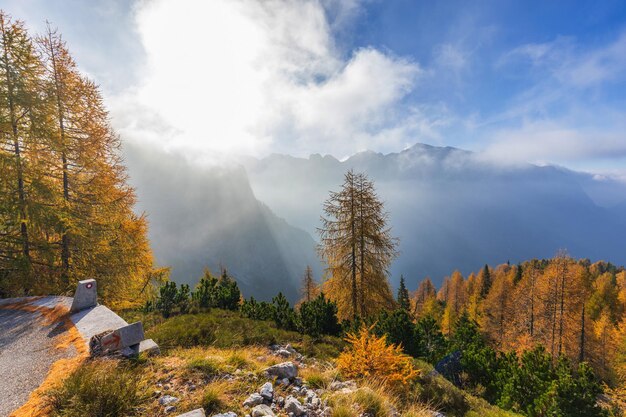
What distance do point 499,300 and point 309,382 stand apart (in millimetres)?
49327

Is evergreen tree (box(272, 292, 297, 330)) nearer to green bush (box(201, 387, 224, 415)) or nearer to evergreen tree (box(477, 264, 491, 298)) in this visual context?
green bush (box(201, 387, 224, 415))

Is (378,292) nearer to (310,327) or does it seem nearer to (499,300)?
(310,327)

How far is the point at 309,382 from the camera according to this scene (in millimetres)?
5668

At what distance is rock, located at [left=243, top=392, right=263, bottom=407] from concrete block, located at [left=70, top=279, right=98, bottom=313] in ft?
20.3

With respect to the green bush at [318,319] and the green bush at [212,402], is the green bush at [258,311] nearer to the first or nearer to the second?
the green bush at [318,319]

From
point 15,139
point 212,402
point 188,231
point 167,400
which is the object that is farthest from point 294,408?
point 188,231

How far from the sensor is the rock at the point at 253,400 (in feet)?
14.6

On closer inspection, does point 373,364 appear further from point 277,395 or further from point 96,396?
point 96,396

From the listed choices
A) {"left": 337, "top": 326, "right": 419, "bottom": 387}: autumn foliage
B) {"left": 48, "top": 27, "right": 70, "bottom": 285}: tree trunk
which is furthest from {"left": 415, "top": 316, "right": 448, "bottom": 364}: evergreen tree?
{"left": 48, "top": 27, "right": 70, "bottom": 285}: tree trunk

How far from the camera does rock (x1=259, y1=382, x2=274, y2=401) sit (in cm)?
468

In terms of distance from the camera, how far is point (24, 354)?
5754mm

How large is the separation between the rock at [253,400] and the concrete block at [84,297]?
6.20m

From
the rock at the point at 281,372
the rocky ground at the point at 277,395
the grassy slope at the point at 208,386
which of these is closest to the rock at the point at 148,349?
the grassy slope at the point at 208,386

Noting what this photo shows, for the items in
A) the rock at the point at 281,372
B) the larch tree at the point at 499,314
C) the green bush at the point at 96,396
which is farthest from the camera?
the larch tree at the point at 499,314
